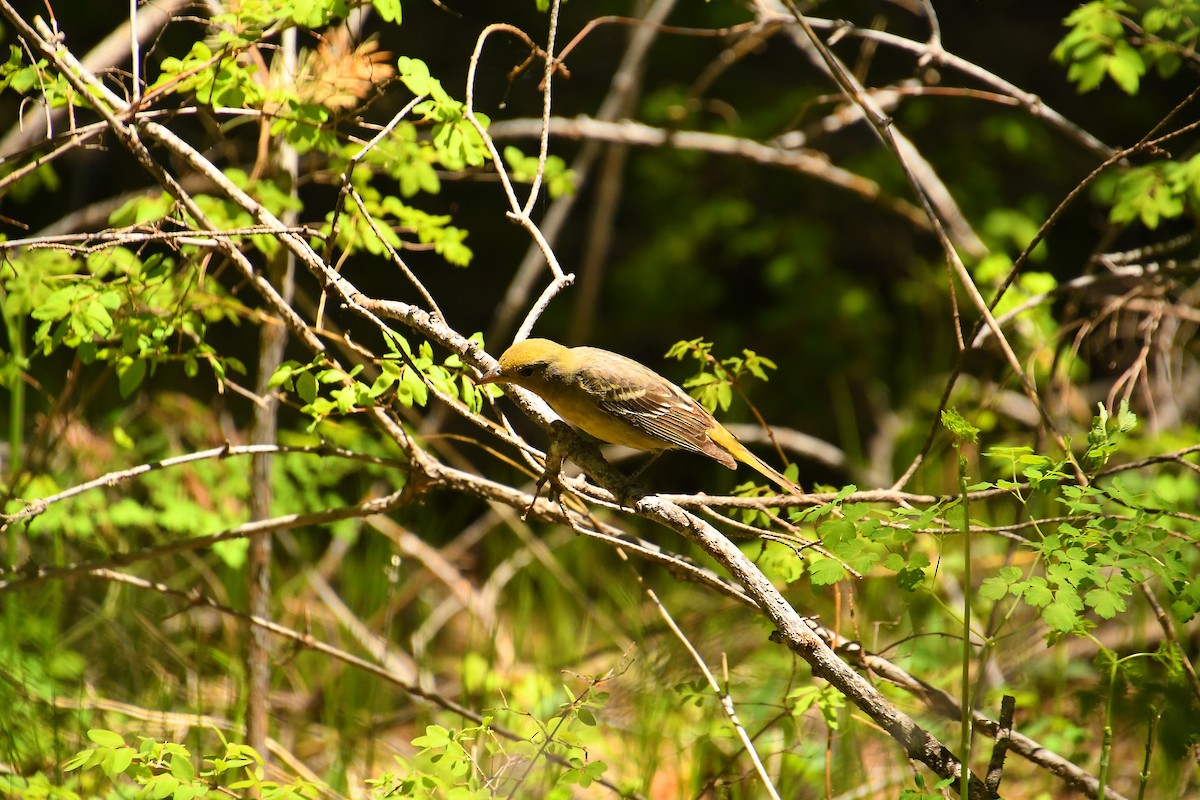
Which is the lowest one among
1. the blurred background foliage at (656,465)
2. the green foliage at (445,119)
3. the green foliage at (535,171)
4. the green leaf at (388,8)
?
the blurred background foliage at (656,465)

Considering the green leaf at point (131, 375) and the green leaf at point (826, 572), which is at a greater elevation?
the green leaf at point (131, 375)

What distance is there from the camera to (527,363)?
9.68 feet

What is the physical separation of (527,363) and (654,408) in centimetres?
57

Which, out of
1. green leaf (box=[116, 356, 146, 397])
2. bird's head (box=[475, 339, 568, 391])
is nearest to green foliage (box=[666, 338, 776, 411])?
bird's head (box=[475, 339, 568, 391])

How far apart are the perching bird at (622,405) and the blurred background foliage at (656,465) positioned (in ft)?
1.16

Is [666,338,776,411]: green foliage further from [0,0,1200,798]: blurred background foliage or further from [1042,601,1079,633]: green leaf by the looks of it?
[1042,601,1079,633]: green leaf

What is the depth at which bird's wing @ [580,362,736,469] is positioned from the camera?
3.23m

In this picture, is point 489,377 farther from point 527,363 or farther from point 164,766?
point 164,766

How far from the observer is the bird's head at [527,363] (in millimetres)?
2893

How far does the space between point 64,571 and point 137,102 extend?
1386 millimetres

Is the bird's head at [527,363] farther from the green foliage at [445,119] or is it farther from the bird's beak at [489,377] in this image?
the green foliage at [445,119]

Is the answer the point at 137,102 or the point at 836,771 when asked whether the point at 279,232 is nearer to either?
the point at 137,102

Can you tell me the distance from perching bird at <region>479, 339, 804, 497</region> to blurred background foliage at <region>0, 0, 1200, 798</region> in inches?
14.0

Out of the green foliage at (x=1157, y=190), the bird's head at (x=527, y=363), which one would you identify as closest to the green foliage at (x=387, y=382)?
the bird's head at (x=527, y=363)
